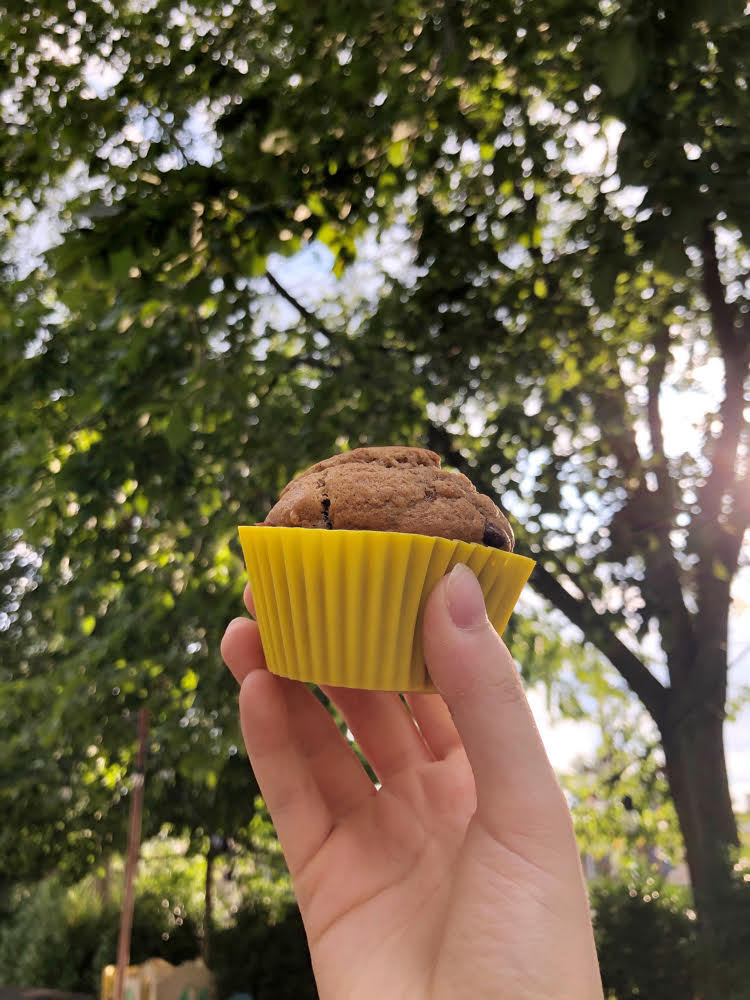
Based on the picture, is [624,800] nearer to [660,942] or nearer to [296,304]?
[660,942]

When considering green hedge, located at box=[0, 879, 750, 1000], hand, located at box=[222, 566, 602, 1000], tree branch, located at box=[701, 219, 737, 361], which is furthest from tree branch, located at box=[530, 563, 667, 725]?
hand, located at box=[222, 566, 602, 1000]

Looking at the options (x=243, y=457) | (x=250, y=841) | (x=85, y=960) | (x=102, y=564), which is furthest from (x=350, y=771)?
(x=85, y=960)

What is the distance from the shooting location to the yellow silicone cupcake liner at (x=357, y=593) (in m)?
1.42

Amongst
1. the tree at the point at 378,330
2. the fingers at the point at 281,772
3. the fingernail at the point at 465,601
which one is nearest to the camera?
the fingernail at the point at 465,601

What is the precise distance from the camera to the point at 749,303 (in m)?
5.09

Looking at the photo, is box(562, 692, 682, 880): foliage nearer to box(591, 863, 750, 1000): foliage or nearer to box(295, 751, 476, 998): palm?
box(591, 863, 750, 1000): foliage

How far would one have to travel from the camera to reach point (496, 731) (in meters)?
1.18

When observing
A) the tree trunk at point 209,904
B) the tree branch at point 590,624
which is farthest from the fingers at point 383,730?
the tree trunk at point 209,904

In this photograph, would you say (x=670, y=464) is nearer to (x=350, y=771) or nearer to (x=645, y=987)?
(x=645, y=987)

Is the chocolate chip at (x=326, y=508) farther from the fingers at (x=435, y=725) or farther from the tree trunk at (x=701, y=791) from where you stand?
the tree trunk at (x=701, y=791)

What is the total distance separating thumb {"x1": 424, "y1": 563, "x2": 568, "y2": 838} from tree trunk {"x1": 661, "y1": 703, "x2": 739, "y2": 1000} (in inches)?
174

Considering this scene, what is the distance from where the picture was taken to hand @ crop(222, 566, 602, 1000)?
1149 millimetres

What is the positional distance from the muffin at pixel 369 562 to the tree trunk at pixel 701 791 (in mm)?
4347

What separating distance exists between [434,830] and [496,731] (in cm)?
52
